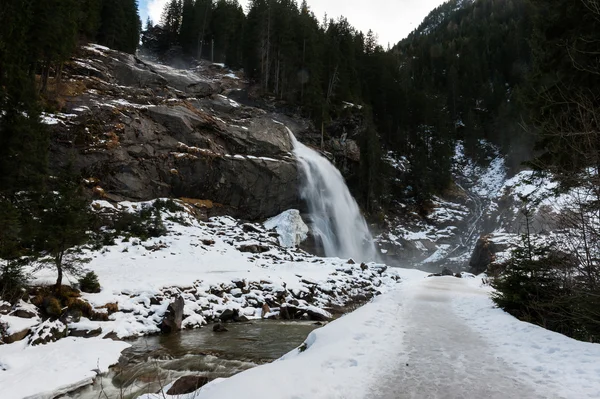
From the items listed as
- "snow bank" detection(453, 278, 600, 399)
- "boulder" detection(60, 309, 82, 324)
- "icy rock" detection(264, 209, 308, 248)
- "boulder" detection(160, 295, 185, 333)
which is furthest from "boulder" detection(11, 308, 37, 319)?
"icy rock" detection(264, 209, 308, 248)

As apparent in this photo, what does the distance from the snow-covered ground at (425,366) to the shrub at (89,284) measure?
26.0 feet

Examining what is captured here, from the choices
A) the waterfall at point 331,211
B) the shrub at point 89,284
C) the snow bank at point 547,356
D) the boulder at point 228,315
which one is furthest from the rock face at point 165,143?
the snow bank at point 547,356

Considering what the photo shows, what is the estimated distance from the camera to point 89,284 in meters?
11.1

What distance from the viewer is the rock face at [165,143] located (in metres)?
20.5

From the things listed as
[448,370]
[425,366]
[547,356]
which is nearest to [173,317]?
[425,366]

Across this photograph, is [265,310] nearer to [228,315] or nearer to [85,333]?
[228,315]

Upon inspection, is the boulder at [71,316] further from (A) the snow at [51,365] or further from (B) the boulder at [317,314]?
(B) the boulder at [317,314]

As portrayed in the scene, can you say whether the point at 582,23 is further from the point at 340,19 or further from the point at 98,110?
the point at 340,19

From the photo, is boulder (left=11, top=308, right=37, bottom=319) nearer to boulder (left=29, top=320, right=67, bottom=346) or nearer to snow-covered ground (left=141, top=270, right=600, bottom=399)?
boulder (left=29, top=320, right=67, bottom=346)

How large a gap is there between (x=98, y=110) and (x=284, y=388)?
23958mm

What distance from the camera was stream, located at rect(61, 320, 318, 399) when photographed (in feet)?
21.3

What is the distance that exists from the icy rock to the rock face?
110 cm

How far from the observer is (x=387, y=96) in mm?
53406

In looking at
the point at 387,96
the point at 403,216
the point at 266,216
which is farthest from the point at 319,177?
the point at 387,96
